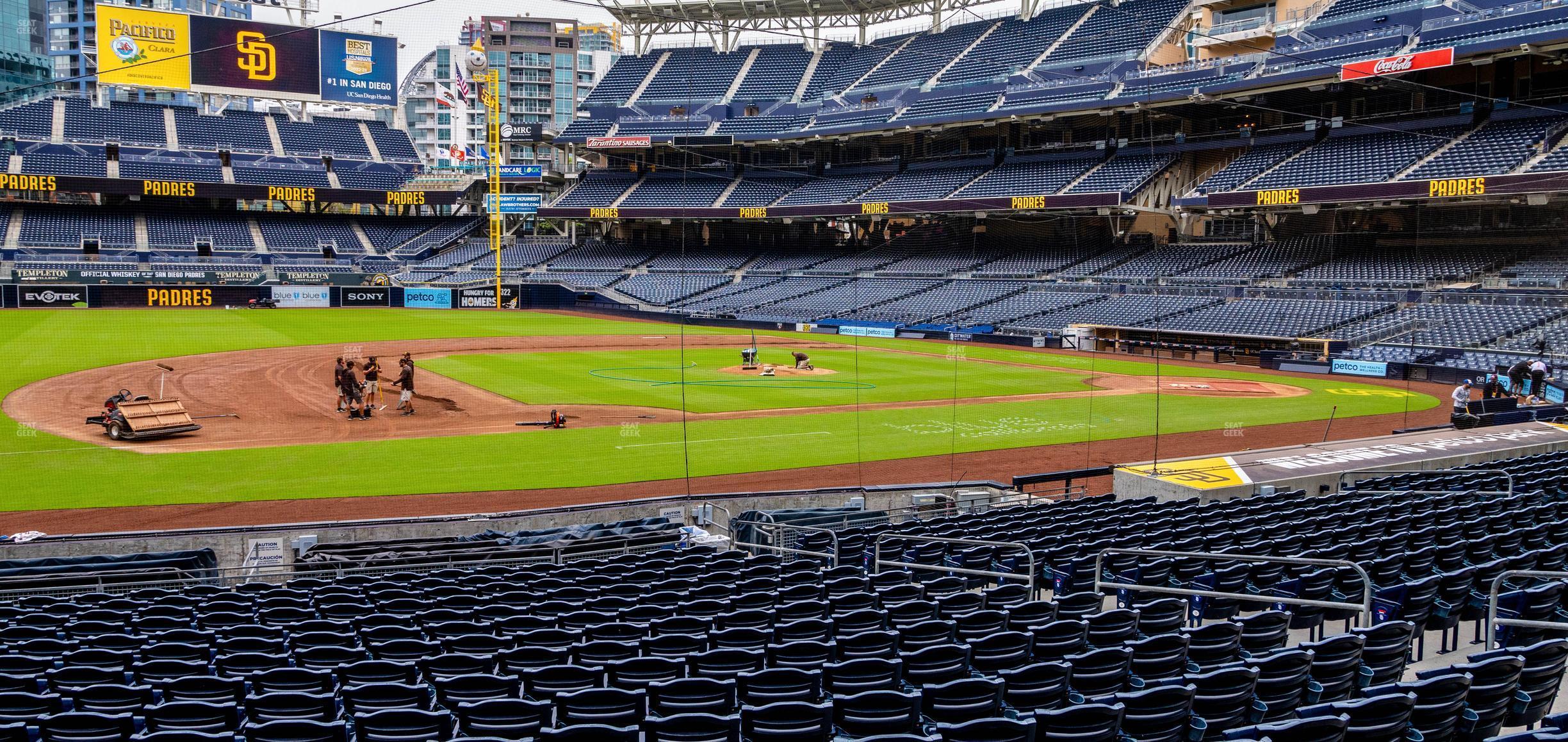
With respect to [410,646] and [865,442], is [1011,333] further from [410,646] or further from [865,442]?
[410,646]

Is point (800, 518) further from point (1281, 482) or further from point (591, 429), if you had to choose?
point (591, 429)

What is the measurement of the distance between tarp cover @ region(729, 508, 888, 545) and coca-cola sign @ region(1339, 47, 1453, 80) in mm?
41584

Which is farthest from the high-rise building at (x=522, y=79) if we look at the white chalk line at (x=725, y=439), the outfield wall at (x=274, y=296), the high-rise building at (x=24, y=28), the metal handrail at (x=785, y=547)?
the metal handrail at (x=785, y=547)

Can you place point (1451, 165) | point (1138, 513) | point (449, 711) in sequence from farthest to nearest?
point (1451, 165)
point (1138, 513)
point (449, 711)

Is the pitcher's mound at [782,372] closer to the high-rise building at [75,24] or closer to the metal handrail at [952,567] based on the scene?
the metal handrail at [952,567]

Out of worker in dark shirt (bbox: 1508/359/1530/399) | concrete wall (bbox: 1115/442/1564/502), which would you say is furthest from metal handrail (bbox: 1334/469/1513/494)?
worker in dark shirt (bbox: 1508/359/1530/399)

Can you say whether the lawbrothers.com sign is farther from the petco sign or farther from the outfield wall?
the petco sign

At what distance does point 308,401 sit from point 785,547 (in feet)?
64.0

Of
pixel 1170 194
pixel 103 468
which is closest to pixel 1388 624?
pixel 103 468

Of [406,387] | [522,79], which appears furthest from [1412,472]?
[522,79]

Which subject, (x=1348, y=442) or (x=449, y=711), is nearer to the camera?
(x=449, y=711)

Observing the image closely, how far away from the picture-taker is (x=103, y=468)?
69.0 ft

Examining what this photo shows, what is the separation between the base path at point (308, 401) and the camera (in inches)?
983

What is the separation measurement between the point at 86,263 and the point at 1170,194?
65.5 m
